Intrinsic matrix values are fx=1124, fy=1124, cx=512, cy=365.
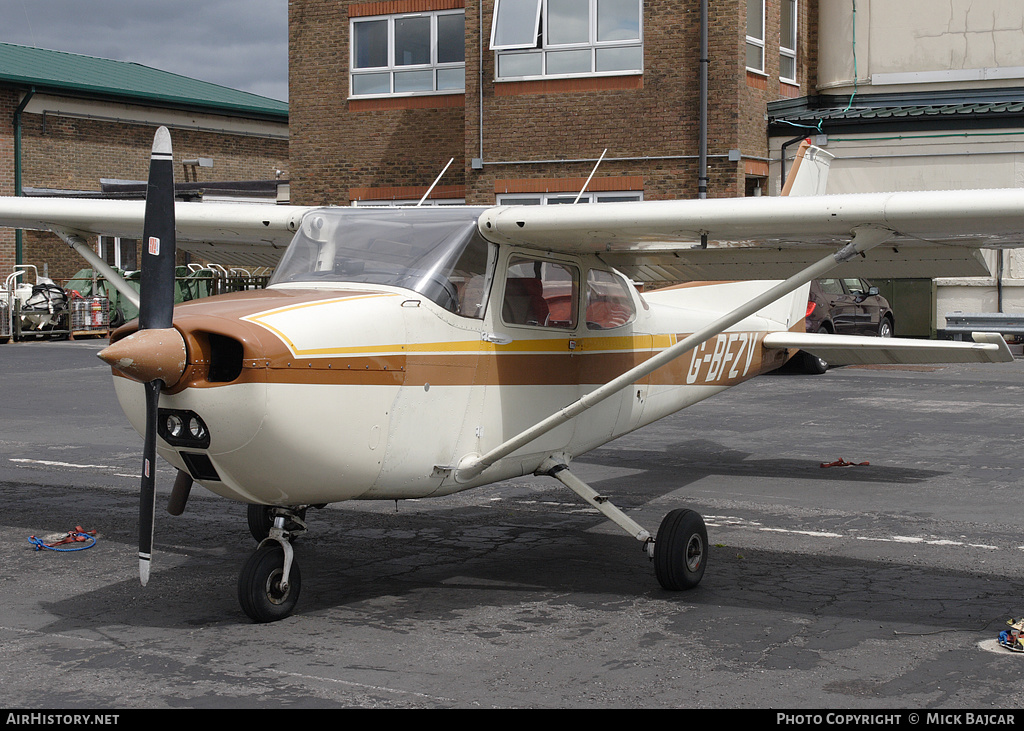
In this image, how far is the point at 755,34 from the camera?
22.0m

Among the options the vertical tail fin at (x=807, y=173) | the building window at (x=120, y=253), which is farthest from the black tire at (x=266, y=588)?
the building window at (x=120, y=253)

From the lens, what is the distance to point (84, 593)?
6320mm

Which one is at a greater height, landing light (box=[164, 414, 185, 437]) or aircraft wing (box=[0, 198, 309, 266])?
aircraft wing (box=[0, 198, 309, 266])

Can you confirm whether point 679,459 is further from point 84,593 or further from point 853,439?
point 84,593

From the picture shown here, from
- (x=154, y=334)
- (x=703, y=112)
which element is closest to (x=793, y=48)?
(x=703, y=112)

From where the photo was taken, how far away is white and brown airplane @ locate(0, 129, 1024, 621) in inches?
205

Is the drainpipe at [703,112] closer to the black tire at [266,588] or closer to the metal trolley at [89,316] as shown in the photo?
the black tire at [266,588]

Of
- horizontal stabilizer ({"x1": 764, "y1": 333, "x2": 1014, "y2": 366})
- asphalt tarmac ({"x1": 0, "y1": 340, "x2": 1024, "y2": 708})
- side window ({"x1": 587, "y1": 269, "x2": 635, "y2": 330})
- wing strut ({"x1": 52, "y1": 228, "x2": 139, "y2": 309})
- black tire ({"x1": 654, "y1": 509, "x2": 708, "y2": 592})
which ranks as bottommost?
asphalt tarmac ({"x1": 0, "y1": 340, "x2": 1024, "y2": 708})

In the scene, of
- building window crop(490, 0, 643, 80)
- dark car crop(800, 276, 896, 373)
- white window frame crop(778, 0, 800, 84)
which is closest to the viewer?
dark car crop(800, 276, 896, 373)

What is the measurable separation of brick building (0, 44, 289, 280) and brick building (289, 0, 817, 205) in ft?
22.8

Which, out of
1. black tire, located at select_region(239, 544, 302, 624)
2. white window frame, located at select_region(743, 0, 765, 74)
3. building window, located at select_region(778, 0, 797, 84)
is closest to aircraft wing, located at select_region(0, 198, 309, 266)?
black tire, located at select_region(239, 544, 302, 624)

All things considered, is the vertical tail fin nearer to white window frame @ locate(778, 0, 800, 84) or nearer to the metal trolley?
white window frame @ locate(778, 0, 800, 84)

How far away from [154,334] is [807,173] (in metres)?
6.41

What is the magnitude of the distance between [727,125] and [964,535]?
14210 mm
